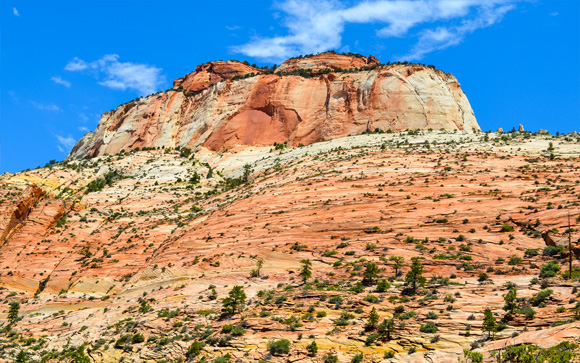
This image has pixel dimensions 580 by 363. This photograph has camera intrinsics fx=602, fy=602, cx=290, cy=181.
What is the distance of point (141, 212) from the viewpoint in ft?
189

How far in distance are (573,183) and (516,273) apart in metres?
16.7

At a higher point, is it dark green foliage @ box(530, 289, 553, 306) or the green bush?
the green bush

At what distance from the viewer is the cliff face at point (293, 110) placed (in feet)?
259

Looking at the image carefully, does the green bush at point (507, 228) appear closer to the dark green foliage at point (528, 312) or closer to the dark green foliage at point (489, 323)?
the dark green foliage at point (528, 312)

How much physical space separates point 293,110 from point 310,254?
1975 inches

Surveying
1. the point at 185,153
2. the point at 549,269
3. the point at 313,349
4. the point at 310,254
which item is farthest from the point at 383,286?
the point at 185,153

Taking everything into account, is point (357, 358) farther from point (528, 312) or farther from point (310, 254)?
point (310, 254)

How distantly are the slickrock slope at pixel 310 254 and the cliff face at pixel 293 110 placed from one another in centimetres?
1144

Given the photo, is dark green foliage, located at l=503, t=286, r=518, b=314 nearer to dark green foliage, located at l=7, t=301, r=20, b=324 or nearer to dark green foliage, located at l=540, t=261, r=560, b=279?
dark green foliage, located at l=540, t=261, r=560, b=279

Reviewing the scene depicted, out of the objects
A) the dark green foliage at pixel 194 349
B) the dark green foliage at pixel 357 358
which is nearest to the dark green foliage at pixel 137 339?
the dark green foliage at pixel 194 349

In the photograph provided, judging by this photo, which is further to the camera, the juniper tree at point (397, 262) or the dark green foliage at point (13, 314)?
the dark green foliage at point (13, 314)

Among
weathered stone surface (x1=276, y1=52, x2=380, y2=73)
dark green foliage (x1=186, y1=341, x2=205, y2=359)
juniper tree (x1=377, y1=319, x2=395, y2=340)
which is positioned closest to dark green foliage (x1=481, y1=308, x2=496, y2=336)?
juniper tree (x1=377, y1=319, x2=395, y2=340)

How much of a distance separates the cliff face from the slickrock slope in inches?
450

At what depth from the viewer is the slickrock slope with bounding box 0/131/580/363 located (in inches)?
1016
